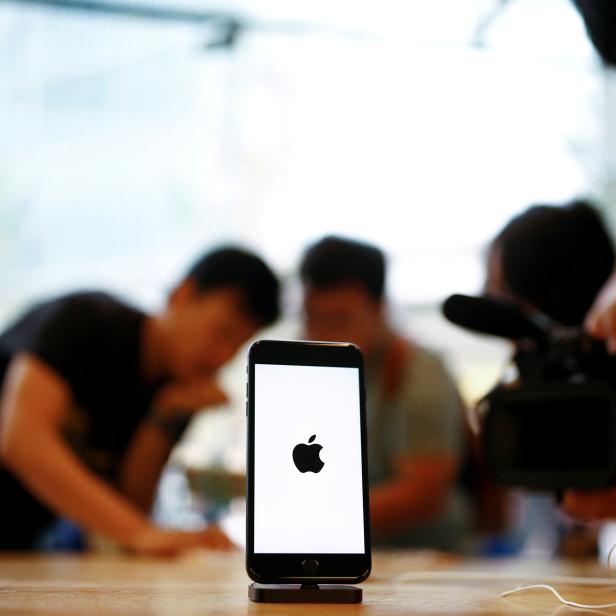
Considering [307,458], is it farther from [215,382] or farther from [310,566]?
[215,382]

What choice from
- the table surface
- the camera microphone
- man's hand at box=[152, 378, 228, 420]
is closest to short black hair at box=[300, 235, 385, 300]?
man's hand at box=[152, 378, 228, 420]

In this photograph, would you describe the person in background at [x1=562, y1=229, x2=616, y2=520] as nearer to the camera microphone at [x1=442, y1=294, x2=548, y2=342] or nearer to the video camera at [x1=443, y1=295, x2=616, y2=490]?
the video camera at [x1=443, y1=295, x2=616, y2=490]

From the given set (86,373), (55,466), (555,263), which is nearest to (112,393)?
(86,373)

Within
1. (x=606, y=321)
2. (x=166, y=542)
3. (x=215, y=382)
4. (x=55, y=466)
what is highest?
(x=606, y=321)

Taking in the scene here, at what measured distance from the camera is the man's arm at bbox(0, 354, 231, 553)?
4.68ft

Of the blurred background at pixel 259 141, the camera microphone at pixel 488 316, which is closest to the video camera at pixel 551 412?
the camera microphone at pixel 488 316

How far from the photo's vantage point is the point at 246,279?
5.19ft

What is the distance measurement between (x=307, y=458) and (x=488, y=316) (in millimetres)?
181

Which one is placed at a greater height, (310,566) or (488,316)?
(488,316)

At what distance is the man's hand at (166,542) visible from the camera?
141cm

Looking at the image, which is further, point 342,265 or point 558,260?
point 342,265

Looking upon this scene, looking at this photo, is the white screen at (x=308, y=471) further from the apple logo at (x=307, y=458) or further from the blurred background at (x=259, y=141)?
the blurred background at (x=259, y=141)

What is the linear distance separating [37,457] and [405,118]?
1644mm

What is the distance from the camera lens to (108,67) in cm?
274
